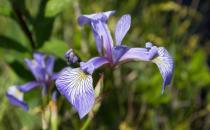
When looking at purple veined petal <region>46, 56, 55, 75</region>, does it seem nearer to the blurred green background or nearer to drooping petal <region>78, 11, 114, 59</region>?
the blurred green background

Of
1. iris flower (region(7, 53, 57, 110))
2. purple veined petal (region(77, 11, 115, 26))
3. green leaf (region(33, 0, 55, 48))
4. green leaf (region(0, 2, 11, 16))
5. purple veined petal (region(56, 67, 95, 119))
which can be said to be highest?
purple veined petal (region(77, 11, 115, 26))

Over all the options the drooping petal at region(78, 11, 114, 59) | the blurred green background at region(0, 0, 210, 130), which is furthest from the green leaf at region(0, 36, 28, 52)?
the drooping petal at region(78, 11, 114, 59)

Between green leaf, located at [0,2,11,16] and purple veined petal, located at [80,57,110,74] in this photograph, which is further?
green leaf, located at [0,2,11,16]

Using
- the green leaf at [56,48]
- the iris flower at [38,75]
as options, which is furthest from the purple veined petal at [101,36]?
the green leaf at [56,48]

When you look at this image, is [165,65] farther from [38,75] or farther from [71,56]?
[38,75]

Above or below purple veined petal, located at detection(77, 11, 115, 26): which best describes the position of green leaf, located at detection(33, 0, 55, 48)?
below

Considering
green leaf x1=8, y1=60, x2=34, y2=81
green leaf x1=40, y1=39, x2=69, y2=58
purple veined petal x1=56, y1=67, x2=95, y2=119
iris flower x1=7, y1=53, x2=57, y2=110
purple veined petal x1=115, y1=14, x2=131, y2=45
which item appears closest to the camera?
purple veined petal x1=56, y1=67, x2=95, y2=119

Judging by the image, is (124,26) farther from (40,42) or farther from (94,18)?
(40,42)

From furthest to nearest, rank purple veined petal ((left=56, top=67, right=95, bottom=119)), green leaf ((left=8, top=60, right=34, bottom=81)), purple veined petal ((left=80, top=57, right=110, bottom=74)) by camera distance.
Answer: green leaf ((left=8, top=60, right=34, bottom=81)), purple veined petal ((left=80, top=57, right=110, bottom=74)), purple veined petal ((left=56, top=67, right=95, bottom=119))
